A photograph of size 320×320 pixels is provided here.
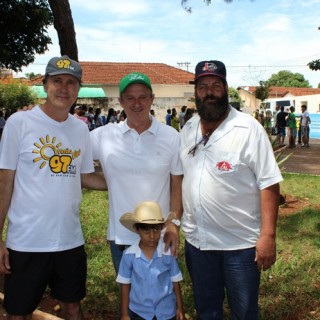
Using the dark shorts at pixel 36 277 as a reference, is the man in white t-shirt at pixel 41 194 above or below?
above

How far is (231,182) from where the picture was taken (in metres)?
2.62

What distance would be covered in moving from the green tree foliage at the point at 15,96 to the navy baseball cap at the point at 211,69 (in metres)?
32.7

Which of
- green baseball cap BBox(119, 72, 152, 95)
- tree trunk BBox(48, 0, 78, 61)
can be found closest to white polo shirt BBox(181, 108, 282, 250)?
green baseball cap BBox(119, 72, 152, 95)

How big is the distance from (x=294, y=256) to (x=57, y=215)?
11.0ft

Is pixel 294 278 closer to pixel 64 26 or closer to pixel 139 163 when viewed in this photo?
pixel 139 163

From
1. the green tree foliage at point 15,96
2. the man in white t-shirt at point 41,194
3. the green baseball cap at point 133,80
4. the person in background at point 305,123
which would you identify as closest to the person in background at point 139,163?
the green baseball cap at point 133,80

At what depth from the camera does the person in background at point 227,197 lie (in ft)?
8.52

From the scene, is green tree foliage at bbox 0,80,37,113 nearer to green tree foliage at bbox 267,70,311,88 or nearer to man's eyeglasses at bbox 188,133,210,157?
man's eyeglasses at bbox 188,133,210,157

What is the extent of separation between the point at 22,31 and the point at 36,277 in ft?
41.4

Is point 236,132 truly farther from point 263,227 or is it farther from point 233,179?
point 263,227

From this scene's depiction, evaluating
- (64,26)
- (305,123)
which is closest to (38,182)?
(64,26)

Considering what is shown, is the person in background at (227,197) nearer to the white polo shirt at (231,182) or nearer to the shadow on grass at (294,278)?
the white polo shirt at (231,182)

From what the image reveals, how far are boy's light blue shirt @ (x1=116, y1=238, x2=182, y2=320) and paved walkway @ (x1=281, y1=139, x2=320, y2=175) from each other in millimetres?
9202

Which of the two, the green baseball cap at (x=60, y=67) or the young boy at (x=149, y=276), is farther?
the green baseball cap at (x=60, y=67)
